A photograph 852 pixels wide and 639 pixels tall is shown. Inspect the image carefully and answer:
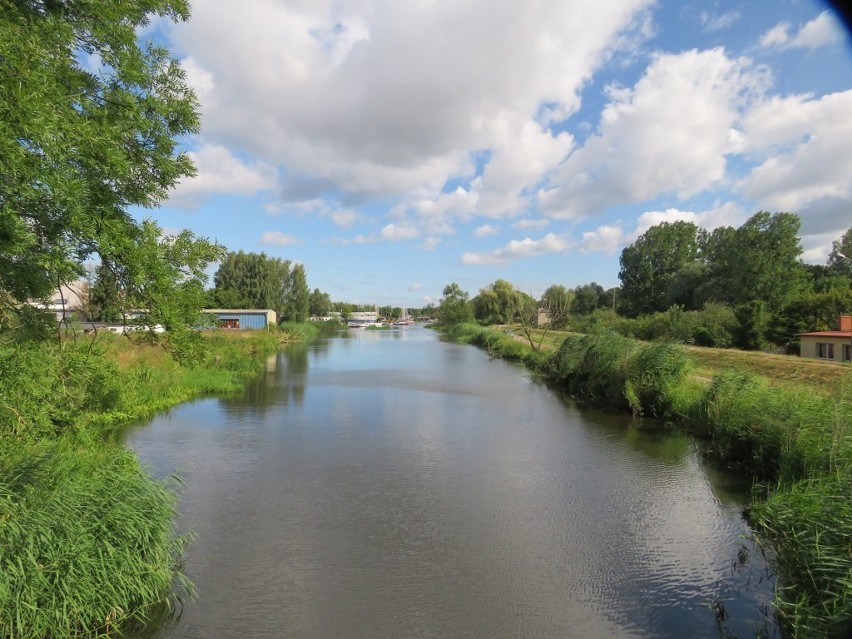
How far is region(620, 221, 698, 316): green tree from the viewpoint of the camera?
63688 mm

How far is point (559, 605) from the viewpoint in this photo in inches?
243

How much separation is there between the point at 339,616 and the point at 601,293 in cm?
8245

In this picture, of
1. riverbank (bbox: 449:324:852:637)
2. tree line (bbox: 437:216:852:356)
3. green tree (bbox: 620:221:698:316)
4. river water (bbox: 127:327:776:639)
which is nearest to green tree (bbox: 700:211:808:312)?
tree line (bbox: 437:216:852:356)

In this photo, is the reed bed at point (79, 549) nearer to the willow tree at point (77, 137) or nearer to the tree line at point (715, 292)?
the willow tree at point (77, 137)

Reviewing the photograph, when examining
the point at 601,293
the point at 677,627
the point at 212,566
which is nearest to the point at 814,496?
the point at 677,627

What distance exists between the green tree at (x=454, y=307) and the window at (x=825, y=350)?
6539cm

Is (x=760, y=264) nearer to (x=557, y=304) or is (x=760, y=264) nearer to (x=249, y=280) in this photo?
(x=557, y=304)

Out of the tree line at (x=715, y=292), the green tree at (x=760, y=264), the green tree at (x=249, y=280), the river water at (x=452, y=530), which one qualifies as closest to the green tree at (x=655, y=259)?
the tree line at (x=715, y=292)

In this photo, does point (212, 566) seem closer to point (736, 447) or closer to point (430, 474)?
point (430, 474)

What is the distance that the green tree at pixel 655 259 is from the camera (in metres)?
63.7

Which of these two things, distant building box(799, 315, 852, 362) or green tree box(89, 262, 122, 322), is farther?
distant building box(799, 315, 852, 362)

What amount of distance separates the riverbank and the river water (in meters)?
0.64

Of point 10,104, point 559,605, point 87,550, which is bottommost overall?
point 559,605

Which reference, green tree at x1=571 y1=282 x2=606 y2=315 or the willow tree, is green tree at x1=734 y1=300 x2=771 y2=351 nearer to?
the willow tree
